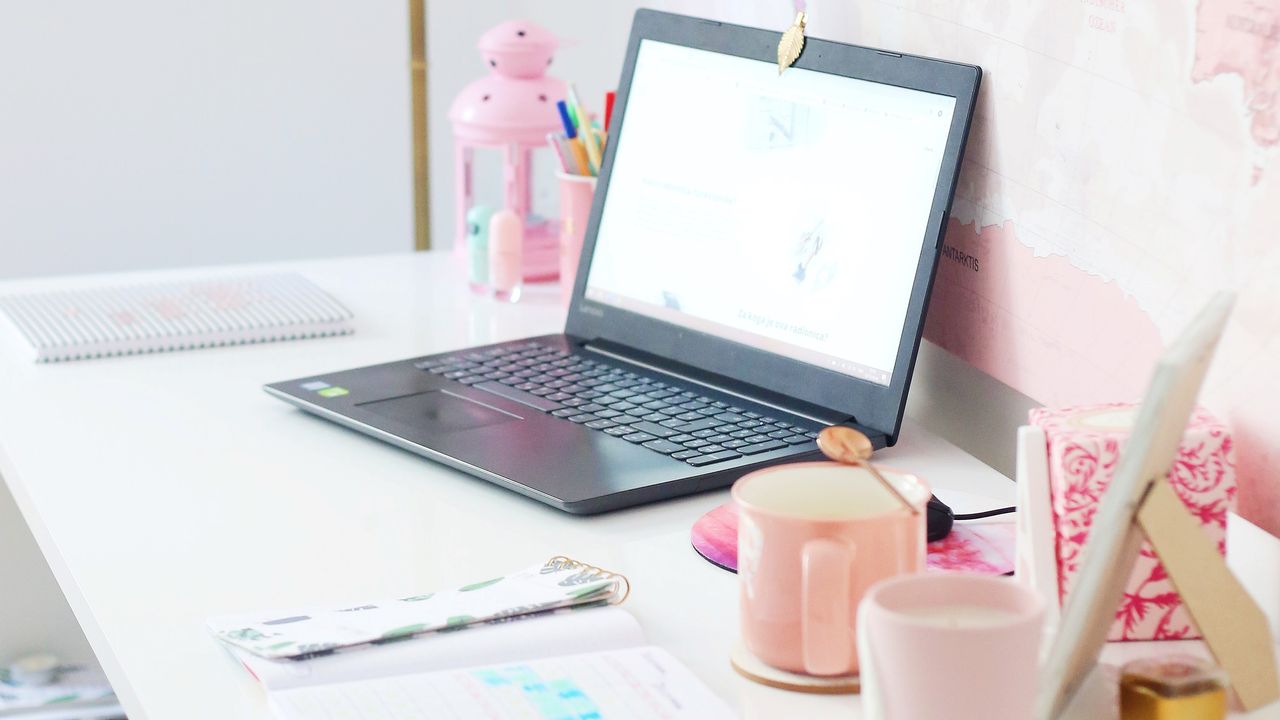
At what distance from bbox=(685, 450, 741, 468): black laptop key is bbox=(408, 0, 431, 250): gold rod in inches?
32.5

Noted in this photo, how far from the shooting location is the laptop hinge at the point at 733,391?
93 centimetres

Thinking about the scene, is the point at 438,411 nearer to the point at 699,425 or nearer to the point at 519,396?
the point at 519,396

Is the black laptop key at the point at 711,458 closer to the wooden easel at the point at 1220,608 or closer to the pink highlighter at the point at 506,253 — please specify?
the wooden easel at the point at 1220,608

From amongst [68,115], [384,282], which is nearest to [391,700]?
[384,282]

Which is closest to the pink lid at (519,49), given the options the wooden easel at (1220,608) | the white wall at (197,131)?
the wooden easel at (1220,608)

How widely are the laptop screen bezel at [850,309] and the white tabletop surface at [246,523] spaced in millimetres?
53

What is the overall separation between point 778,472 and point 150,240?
2.09 meters

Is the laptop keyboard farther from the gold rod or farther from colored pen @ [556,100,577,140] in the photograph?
the gold rod

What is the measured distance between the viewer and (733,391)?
995 millimetres

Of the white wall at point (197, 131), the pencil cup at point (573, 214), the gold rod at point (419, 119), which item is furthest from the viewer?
the white wall at point (197, 131)

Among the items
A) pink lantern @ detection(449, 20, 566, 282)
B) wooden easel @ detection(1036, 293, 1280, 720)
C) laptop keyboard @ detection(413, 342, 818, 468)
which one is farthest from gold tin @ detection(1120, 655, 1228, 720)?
pink lantern @ detection(449, 20, 566, 282)

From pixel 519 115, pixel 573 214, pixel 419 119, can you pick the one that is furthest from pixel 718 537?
pixel 419 119

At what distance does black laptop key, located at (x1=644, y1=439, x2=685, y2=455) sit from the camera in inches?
34.4

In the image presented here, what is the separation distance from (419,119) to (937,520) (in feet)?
3.29
